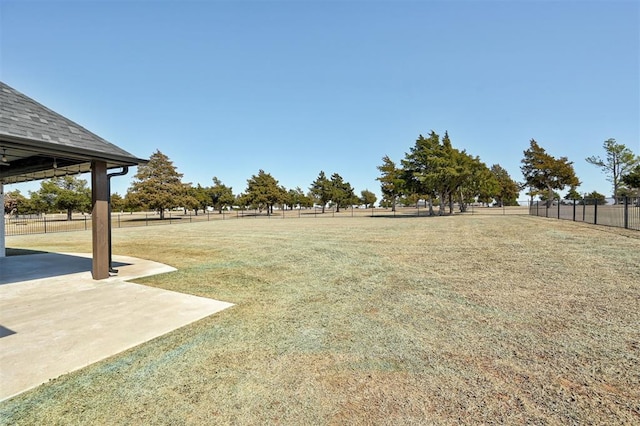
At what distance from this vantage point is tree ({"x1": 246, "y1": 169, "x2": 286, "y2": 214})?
50.0 meters

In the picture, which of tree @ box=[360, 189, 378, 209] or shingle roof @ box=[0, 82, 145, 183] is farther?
tree @ box=[360, 189, 378, 209]

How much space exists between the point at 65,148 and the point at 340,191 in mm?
57171

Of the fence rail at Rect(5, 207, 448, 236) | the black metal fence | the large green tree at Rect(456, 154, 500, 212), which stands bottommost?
the fence rail at Rect(5, 207, 448, 236)

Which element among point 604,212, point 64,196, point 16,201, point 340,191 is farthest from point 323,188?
point 16,201

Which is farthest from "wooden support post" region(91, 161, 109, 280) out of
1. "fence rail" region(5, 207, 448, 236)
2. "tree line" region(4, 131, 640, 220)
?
"tree line" region(4, 131, 640, 220)

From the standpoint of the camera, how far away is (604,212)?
672 inches

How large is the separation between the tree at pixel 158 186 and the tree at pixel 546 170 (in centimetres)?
4968

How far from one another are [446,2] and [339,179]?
55.3 metres

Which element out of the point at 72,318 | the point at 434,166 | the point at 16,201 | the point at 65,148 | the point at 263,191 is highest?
the point at 434,166

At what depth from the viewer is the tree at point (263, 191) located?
164ft

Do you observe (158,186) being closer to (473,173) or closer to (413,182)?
(413,182)

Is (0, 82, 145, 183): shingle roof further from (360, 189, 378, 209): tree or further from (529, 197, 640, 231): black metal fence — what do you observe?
(360, 189, 378, 209): tree

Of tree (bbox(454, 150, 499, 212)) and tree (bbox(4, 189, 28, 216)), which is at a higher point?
tree (bbox(454, 150, 499, 212))

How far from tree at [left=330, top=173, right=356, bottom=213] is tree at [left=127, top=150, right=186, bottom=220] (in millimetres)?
29277
